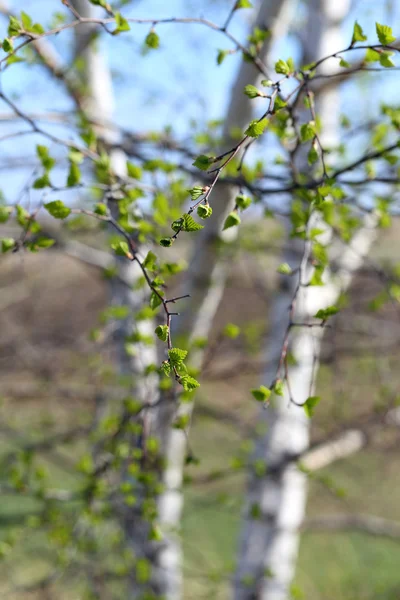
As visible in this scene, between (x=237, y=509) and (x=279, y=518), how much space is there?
9.8 inches

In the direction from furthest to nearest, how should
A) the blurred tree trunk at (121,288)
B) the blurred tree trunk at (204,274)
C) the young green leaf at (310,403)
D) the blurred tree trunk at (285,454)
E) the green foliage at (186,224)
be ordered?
the blurred tree trunk at (285,454)
the blurred tree trunk at (121,288)
the blurred tree trunk at (204,274)
the young green leaf at (310,403)
the green foliage at (186,224)

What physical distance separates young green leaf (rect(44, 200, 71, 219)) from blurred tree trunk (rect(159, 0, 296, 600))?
93cm

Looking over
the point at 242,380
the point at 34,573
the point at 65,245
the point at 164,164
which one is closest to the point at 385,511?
the point at 242,380

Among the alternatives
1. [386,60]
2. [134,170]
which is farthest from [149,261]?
[386,60]

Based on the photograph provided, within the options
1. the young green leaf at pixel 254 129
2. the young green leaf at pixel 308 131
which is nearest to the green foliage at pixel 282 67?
the young green leaf at pixel 308 131

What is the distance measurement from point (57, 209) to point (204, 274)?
140cm

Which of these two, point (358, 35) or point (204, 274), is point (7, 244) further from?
point (204, 274)

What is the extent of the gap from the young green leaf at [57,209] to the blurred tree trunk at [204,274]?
3.04ft

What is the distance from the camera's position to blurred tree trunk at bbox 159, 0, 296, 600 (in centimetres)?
197

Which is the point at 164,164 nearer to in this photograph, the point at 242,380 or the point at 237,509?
the point at 237,509

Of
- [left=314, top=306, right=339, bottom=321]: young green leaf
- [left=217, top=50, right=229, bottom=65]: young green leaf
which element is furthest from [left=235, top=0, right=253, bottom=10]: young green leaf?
[left=314, top=306, right=339, bottom=321]: young green leaf

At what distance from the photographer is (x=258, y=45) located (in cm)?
137

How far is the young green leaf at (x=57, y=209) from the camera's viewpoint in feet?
3.60

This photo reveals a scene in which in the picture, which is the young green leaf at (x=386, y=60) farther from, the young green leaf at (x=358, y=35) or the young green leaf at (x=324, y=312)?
the young green leaf at (x=324, y=312)
